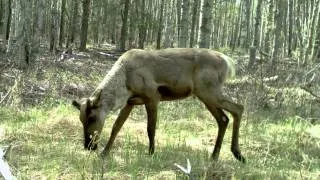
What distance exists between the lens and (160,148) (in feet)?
26.3

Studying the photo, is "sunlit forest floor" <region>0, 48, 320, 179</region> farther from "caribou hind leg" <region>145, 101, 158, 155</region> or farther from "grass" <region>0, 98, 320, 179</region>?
"caribou hind leg" <region>145, 101, 158, 155</region>

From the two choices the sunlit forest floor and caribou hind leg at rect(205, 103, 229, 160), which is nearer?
the sunlit forest floor

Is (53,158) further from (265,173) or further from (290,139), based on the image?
(290,139)

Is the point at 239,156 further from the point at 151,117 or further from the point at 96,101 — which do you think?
the point at 96,101

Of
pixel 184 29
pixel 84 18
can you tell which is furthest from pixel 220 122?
pixel 84 18

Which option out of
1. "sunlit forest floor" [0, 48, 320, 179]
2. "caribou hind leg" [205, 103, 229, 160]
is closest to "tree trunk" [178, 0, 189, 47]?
"sunlit forest floor" [0, 48, 320, 179]

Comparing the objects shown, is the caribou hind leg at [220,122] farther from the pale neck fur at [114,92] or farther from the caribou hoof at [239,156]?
the pale neck fur at [114,92]

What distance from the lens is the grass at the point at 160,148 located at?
6.41m

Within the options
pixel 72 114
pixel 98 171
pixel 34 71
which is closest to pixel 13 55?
pixel 34 71

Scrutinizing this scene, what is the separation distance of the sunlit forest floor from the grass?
0.04 ft

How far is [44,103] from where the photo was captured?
11023 mm

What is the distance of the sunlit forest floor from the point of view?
652 centimetres

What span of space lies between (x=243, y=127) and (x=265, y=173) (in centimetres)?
323

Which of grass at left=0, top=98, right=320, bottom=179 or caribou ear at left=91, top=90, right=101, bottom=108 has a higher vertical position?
caribou ear at left=91, top=90, right=101, bottom=108
